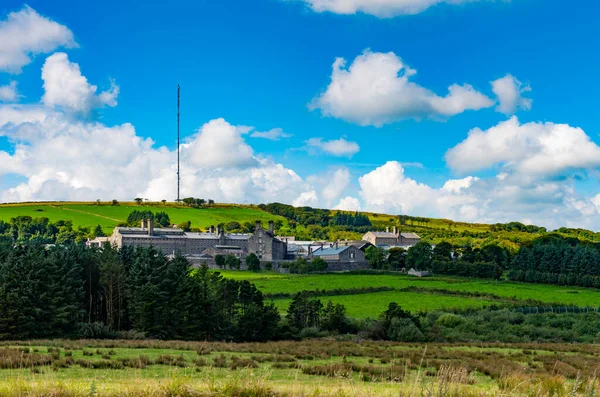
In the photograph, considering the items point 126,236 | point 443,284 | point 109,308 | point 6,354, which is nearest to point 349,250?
point 443,284

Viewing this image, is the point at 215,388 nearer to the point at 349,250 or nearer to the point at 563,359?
the point at 563,359

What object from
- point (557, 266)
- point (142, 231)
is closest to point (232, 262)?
point (142, 231)

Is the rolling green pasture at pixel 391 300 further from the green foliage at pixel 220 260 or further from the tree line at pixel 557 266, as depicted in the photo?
the green foliage at pixel 220 260

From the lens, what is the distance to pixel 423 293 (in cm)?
9038

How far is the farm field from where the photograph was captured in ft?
36.6

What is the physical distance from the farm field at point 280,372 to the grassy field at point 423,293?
117ft

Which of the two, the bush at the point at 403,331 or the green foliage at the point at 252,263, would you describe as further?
the green foliage at the point at 252,263

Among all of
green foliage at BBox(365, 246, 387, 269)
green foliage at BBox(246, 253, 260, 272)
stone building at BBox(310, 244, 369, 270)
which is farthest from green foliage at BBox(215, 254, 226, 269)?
green foliage at BBox(365, 246, 387, 269)

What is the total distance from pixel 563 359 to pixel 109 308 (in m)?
37.2

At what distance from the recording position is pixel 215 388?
10.9m

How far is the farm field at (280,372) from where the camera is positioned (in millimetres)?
11148

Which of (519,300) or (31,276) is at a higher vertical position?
(31,276)

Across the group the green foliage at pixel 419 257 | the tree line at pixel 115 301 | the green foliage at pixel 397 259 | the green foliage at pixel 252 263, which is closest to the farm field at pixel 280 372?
the tree line at pixel 115 301

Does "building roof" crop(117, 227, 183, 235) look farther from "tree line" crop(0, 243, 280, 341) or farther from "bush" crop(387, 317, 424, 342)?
"bush" crop(387, 317, 424, 342)
